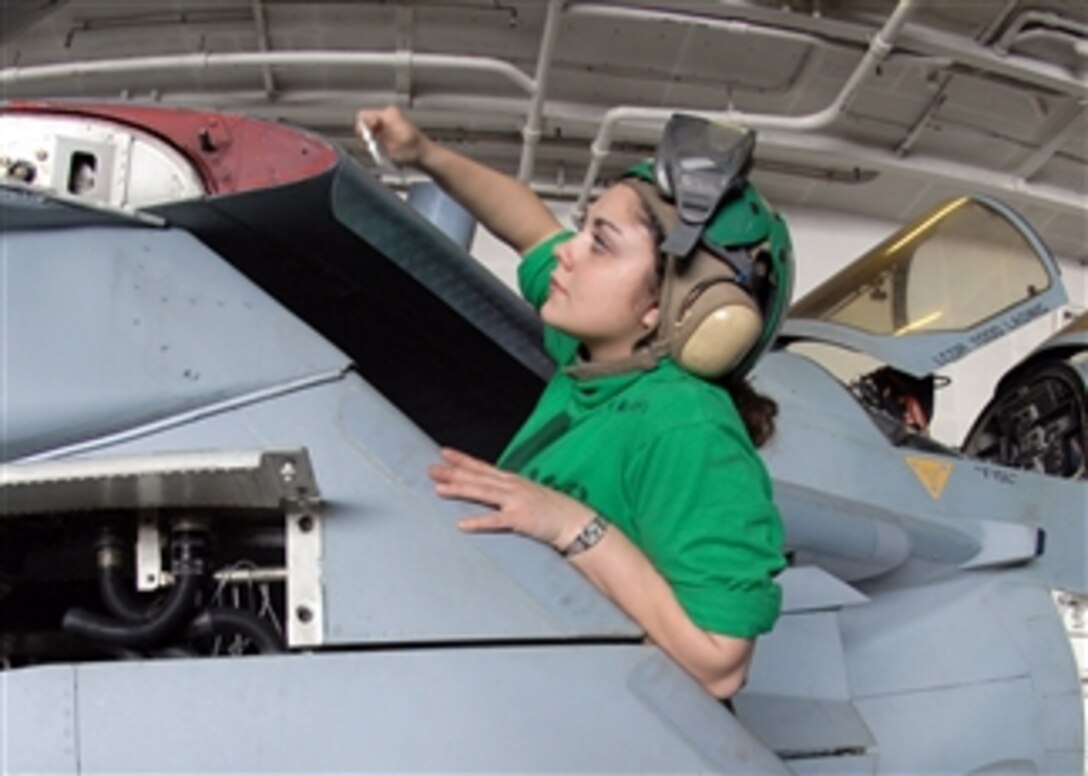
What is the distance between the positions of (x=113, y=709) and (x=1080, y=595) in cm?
286

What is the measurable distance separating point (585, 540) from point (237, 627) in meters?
0.42

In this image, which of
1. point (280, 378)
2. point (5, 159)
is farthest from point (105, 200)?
point (280, 378)

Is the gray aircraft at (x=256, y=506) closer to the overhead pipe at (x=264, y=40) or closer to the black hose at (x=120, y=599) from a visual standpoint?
the black hose at (x=120, y=599)

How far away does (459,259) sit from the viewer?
168 centimetres

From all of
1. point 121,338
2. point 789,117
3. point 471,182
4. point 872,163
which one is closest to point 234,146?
point 121,338

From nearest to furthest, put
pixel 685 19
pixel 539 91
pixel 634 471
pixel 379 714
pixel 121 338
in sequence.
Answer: pixel 379 714 < pixel 121 338 < pixel 634 471 < pixel 685 19 < pixel 539 91

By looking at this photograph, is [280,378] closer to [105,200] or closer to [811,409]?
[105,200]

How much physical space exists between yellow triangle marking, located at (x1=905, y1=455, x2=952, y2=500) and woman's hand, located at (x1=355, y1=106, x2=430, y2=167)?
1982 mm

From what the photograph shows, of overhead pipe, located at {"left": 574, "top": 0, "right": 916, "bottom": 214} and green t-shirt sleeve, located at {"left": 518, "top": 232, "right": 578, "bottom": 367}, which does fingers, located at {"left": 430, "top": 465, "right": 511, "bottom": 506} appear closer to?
green t-shirt sleeve, located at {"left": 518, "top": 232, "right": 578, "bottom": 367}

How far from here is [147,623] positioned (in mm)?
1279

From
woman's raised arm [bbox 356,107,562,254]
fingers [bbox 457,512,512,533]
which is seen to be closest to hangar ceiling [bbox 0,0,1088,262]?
woman's raised arm [bbox 356,107,562,254]

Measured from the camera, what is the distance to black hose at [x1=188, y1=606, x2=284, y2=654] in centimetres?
129

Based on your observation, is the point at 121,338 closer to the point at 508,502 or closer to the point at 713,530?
the point at 508,502

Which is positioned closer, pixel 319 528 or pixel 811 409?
pixel 319 528
